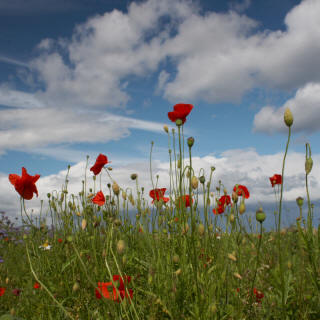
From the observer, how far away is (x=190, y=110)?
1991mm

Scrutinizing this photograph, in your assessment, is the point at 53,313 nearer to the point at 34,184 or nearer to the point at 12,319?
the point at 12,319

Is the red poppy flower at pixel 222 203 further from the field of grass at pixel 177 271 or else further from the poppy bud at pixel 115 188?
the poppy bud at pixel 115 188

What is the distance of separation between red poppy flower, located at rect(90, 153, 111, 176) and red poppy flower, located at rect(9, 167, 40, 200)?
707 millimetres

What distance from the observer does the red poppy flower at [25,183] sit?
2283 mm

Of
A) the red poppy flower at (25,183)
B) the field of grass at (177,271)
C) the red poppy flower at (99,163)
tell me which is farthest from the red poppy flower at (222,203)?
the red poppy flower at (25,183)

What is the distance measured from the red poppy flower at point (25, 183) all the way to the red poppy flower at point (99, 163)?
71 centimetres

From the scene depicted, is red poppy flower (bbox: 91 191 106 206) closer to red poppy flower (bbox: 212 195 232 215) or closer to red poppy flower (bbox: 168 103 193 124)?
red poppy flower (bbox: 212 195 232 215)

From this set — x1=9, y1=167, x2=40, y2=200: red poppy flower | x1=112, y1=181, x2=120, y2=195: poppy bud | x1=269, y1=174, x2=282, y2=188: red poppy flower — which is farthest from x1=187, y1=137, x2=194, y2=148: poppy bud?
x1=269, y1=174, x2=282, y2=188: red poppy flower

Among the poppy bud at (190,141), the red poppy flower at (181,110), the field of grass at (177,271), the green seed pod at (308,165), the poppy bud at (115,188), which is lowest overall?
the field of grass at (177,271)

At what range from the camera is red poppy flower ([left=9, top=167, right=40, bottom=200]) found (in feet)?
7.49

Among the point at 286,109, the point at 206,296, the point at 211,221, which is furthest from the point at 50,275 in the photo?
the point at 286,109

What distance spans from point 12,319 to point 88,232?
1.69m

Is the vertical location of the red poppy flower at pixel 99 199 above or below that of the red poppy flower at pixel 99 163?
below

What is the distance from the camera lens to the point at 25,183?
2312mm
